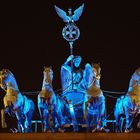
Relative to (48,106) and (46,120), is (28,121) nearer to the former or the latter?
(46,120)

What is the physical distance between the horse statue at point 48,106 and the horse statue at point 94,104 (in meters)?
0.52

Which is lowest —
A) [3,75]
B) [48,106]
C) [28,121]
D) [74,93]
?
[28,121]

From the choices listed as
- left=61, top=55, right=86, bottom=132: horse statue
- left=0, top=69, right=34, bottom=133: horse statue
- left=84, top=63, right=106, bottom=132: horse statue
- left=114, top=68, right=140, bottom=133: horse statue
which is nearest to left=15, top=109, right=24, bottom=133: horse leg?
left=0, top=69, right=34, bottom=133: horse statue

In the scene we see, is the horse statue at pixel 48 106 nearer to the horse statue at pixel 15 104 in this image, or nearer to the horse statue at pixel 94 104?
the horse statue at pixel 15 104

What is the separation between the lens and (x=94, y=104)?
32.6 ft

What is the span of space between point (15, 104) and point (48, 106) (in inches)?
22.0

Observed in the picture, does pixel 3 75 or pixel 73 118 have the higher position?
pixel 3 75

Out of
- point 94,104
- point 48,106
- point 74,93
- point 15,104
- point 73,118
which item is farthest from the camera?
point 74,93

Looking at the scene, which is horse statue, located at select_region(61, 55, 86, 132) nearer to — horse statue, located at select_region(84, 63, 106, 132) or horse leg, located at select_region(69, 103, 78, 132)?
horse leg, located at select_region(69, 103, 78, 132)

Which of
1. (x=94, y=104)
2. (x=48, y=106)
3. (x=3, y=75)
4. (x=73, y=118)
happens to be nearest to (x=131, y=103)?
(x=94, y=104)

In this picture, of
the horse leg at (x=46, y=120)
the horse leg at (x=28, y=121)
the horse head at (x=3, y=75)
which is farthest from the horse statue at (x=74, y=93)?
the horse head at (x=3, y=75)

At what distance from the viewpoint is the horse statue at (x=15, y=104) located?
33.3 ft

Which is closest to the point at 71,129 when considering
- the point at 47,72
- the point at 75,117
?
the point at 75,117

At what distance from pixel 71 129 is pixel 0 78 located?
1495 mm
